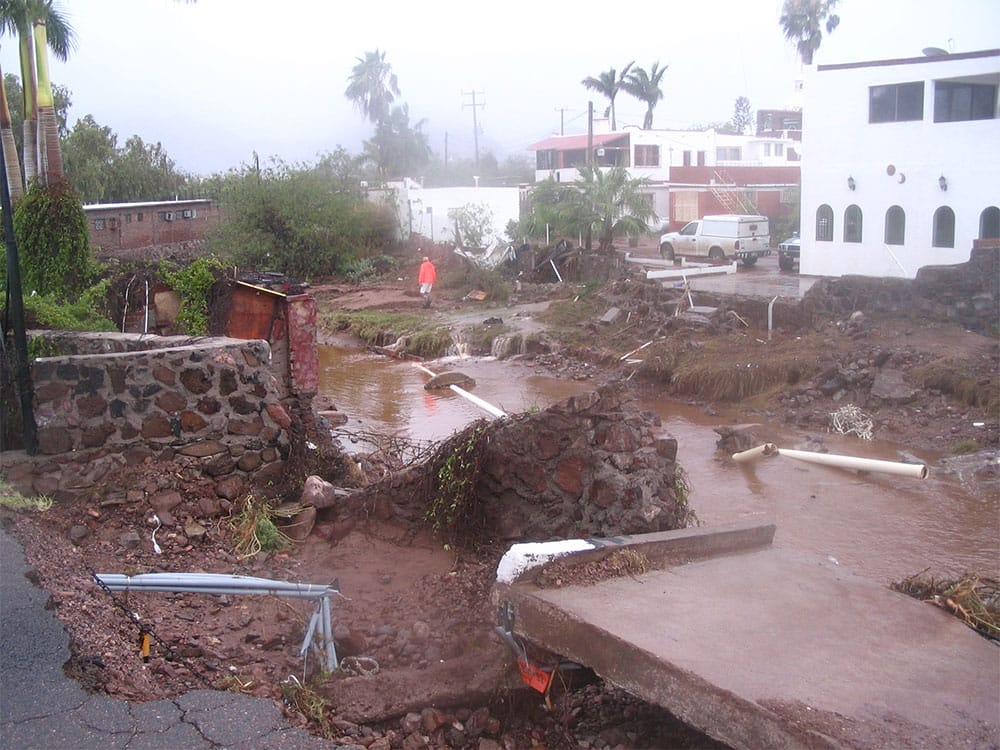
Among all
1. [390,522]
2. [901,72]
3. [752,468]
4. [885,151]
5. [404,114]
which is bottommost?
[752,468]

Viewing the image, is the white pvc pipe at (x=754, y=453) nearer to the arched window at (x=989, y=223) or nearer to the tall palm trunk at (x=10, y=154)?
the arched window at (x=989, y=223)

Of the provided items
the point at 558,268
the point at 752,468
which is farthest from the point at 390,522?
the point at 558,268

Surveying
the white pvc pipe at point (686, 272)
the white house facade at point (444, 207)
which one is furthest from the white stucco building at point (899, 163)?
the white house facade at point (444, 207)

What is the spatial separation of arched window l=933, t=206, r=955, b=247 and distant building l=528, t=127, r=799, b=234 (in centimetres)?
1457

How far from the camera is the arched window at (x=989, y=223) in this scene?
23.8 m

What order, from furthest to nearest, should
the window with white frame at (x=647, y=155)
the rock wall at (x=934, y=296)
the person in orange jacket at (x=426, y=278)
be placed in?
1. the window with white frame at (x=647, y=155)
2. the person in orange jacket at (x=426, y=278)
3. the rock wall at (x=934, y=296)

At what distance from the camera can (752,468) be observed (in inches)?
577

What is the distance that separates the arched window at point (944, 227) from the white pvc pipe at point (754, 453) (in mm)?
12823

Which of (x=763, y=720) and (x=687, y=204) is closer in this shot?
(x=763, y=720)

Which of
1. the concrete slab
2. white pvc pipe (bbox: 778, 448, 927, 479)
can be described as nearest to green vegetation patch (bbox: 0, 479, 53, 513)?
the concrete slab

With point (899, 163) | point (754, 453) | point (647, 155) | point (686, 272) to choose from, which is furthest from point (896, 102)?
point (647, 155)

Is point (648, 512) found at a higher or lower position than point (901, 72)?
lower

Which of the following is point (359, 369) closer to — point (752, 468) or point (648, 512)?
point (752, 468)

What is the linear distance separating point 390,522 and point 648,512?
6.45ft
